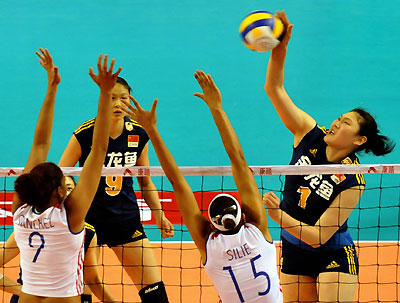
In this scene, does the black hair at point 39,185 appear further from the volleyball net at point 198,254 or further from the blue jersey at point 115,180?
the blue jersey at point 115,180

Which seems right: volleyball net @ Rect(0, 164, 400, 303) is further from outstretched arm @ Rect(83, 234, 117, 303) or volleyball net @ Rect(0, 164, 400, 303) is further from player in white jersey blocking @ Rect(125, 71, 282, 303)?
player in white jersey blocking @ Rect(125, 71, 282, 303)

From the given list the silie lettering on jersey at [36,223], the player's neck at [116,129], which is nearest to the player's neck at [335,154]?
the player's neck at [116,129]

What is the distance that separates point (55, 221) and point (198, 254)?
3.99 metres

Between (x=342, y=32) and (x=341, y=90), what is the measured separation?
837mm

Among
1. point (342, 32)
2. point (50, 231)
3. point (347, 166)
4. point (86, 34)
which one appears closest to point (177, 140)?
point (86, 34)

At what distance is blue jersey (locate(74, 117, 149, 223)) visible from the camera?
138 inches

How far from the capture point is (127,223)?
3568 millimetres

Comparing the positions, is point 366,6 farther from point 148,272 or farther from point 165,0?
point 148,272

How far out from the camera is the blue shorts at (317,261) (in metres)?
3.04

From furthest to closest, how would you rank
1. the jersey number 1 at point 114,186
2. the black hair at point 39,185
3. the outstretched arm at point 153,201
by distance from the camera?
the outstretched arm at point 153,201, the jersey number 1 at point 114,186, the black hair at point 39,185

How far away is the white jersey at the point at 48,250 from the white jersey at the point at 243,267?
1.89 feet

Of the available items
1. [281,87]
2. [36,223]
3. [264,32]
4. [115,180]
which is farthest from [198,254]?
[36,223]

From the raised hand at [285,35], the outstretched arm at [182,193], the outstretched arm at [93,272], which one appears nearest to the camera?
the outstretched arm at [182,193]

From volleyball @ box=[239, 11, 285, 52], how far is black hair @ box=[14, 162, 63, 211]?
1.37 m
